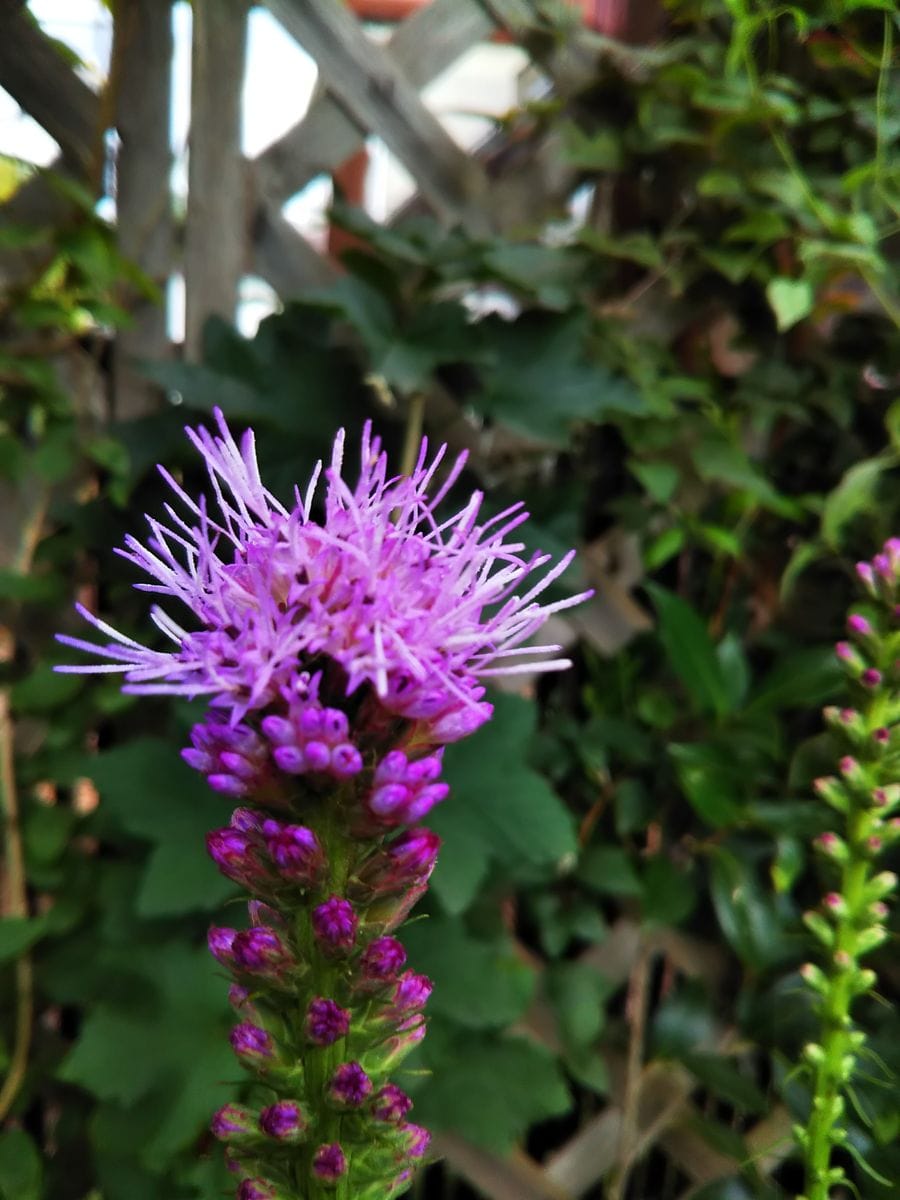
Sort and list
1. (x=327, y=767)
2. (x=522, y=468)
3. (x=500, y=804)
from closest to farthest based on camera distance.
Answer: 1. (x=327, y=767)
2. (x=500, y=804)
3. (x=522, y=468)

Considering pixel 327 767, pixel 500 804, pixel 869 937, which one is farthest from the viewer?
pixel 500 804

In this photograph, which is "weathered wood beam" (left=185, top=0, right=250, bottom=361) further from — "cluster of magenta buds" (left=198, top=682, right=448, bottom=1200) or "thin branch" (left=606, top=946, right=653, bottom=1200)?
"thin branch" (left=606, top=946, right=653, bottom=1200)

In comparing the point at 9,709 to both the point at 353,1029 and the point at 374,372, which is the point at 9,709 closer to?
the point at 374,372

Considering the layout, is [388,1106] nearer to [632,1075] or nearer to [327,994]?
[327,994]

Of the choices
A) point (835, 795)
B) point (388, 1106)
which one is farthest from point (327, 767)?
point (835, 795)

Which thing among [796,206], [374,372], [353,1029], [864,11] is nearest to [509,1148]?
[353,1029]

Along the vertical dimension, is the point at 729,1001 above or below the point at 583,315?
below
